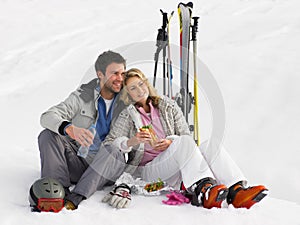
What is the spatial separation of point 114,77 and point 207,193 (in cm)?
90

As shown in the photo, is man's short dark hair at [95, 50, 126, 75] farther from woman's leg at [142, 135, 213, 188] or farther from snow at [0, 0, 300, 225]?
woman's leg at [142, 135, 213, 188]

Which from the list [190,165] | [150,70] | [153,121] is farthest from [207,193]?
[150,70]

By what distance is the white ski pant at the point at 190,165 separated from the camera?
2785 millimetres

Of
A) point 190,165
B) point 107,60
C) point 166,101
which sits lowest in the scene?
point 190,165

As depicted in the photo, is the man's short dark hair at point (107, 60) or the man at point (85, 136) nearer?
the man at point (85, 136)

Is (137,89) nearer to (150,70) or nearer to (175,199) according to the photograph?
(175,199)

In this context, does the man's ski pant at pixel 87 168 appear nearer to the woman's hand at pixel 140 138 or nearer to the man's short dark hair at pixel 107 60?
the woman's hand at pixel 140 138

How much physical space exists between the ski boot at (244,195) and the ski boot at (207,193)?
9cm

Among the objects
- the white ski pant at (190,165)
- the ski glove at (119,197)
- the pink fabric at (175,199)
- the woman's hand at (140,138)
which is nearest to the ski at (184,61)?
the white ski pant at (190,165)

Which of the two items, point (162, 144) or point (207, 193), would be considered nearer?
point (207, 193)

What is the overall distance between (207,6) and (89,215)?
7637 millimetres

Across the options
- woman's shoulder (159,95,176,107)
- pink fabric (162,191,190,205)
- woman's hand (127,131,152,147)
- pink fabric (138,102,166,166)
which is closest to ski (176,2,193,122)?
woman's shoulder (159,95,176,107)

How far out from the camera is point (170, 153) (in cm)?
285

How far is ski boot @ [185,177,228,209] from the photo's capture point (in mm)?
2625
